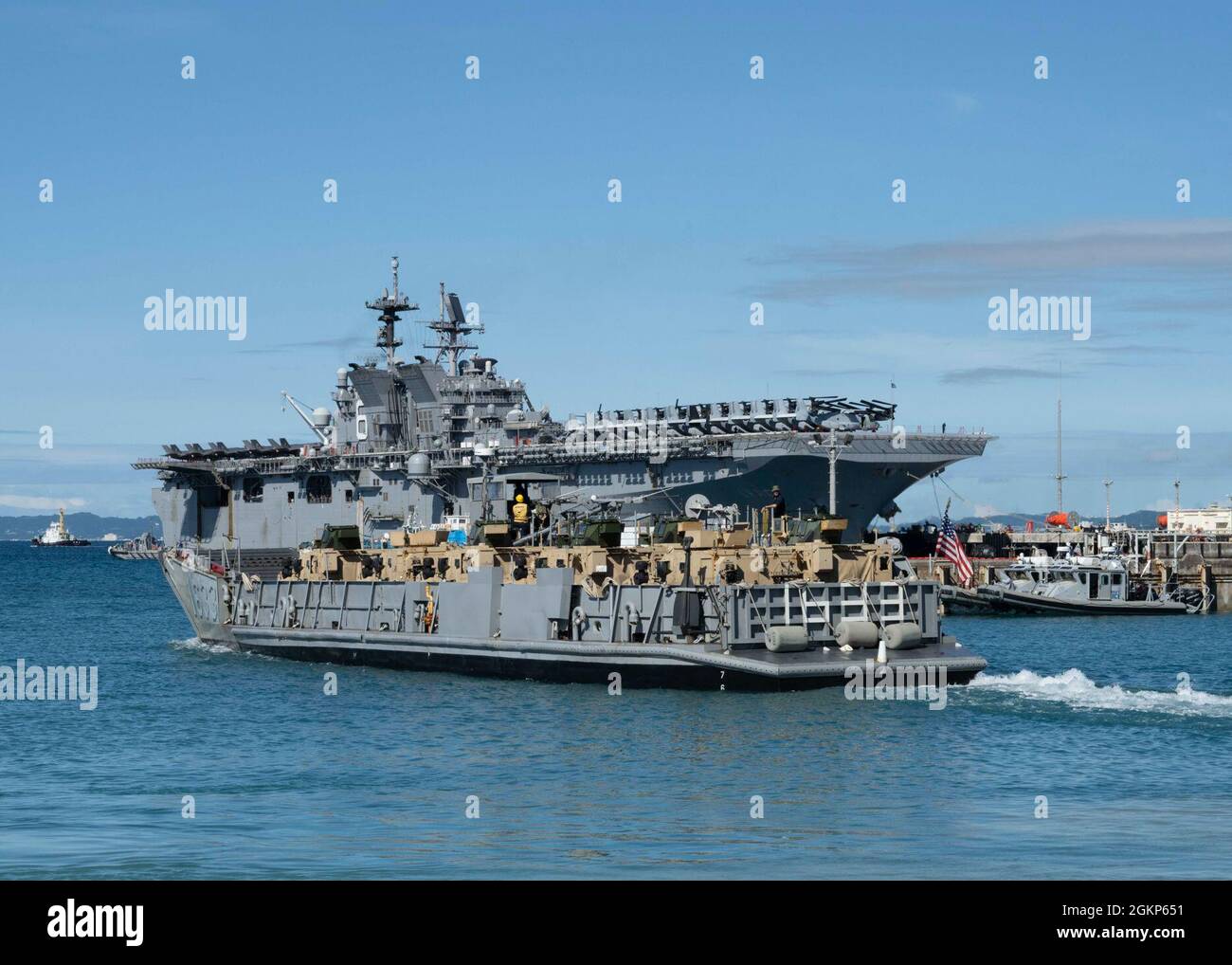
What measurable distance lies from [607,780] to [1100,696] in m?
12.2

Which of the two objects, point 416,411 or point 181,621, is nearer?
point 181,621

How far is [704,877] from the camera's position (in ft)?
46.2

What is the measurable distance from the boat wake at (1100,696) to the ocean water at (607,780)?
0.10 m

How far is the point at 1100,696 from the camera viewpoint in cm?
2850

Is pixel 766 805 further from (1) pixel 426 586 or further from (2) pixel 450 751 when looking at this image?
(1) pixel 426 586

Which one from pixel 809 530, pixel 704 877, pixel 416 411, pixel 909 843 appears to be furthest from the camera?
pixel 416 411

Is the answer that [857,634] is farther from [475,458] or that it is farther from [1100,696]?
[475,458]

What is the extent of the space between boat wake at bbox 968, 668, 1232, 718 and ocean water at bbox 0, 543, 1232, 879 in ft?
0.32

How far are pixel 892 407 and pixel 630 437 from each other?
41.1 feet

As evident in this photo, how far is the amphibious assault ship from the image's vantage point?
66.9 meters

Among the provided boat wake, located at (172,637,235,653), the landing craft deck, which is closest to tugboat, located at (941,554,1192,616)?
boat wake, located at (172,637,235,653)

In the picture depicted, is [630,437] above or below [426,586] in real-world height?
above
